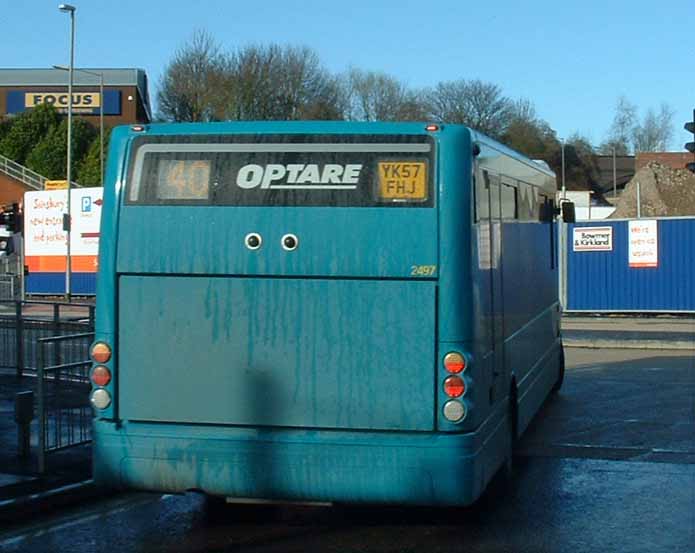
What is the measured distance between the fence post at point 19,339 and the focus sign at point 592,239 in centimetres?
2059

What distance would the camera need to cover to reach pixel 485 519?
342 inches

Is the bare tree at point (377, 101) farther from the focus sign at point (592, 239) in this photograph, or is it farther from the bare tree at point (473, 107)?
the focus sign at point (592, 239)

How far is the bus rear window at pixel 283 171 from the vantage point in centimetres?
744

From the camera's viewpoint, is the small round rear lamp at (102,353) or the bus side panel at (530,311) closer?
the small round rear lamp at (102,353)

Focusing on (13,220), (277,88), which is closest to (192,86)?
(277,88)

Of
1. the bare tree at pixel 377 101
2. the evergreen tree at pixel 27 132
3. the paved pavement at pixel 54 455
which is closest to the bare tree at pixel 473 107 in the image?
the bare tree at pixel 377 101

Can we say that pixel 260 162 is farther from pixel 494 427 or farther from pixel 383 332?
pixel 494 427

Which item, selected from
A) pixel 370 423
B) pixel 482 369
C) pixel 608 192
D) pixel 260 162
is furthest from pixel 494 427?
pixel 608 192

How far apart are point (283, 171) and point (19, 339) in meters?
9.84

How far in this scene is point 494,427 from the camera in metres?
8.48

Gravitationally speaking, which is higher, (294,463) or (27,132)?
(27,132)

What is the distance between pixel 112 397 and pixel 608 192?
94.3 metres

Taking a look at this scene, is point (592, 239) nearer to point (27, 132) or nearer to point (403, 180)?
point (403, 180)

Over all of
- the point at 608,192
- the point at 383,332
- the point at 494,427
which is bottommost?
the point at 494,427
